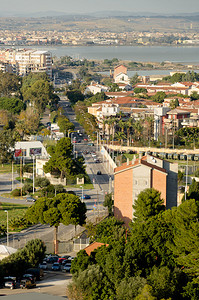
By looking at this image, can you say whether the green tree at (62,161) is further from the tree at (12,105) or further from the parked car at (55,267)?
the tree at (12,105)

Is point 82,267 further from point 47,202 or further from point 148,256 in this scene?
point 47,202

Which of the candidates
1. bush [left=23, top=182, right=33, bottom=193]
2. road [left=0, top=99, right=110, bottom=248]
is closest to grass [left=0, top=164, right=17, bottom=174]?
road [left=0, top=99, right=110, bottom=248]

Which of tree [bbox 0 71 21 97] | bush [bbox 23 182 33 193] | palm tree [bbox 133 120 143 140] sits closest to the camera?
bush [bbox 23 182 33 193]

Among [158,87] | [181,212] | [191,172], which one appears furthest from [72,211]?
[158,87]

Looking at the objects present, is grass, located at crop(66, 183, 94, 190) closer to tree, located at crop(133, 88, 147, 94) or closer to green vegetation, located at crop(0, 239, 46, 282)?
green vegetation, located at crop(0, 239, 46, 282)

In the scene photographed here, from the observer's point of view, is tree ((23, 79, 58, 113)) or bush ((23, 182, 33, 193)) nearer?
bush ((23, 182, 33, 193))

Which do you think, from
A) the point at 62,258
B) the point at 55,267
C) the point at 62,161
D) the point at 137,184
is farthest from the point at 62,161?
the point at 55,267
